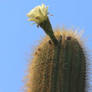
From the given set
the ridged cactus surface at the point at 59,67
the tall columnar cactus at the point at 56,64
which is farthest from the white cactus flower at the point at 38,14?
the ridged cactus surface at the point at 59,67

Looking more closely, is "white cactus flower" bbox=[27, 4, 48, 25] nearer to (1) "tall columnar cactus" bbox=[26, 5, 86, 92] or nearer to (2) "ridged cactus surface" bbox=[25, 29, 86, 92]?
(1) "tall columnar cactus" bbox=[26, 5, 86, 92]

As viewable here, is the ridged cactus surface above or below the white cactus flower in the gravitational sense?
below

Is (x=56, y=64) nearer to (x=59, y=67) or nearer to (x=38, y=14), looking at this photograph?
(x=59, y=67)

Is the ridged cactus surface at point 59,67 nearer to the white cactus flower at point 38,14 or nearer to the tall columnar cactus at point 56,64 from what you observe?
the tall columnar cactus at point 56,64

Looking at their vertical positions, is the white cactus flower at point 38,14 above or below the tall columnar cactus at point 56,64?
above

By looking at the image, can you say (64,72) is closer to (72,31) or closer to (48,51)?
(48,51)

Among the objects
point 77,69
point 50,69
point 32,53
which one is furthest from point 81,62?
point 32,53

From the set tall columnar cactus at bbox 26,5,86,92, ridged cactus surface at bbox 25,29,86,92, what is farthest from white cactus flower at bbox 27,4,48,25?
ridged cactus surface at bbox 25,29,86,92
